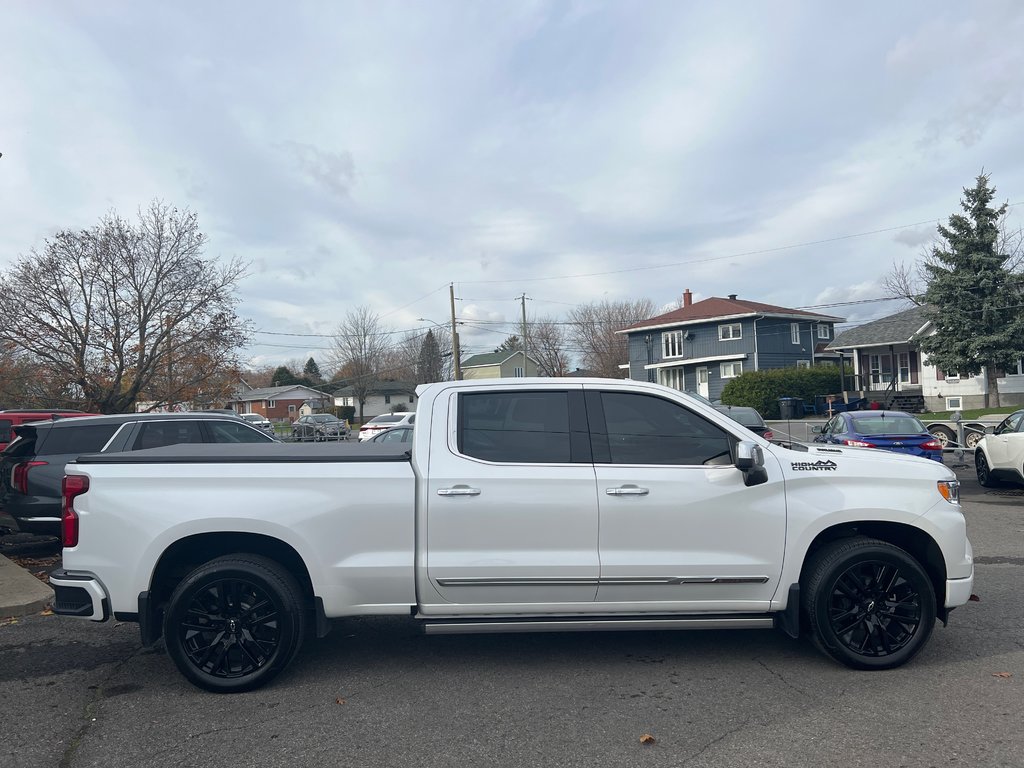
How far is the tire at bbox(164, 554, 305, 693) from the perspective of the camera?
4930mm

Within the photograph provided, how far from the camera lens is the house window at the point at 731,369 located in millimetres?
49869

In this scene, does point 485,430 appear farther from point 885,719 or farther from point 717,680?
point 885,719

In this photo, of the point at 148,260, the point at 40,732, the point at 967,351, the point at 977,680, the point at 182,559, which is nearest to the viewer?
the point at 40,732

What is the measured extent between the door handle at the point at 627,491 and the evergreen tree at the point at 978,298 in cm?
3306

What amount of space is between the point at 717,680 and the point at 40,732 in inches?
156

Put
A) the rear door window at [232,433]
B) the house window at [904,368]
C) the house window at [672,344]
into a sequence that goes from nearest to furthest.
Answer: the rear door window at [232,433]
the house window at [904,368]
the house window at [672,344]

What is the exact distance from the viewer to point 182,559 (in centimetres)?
525

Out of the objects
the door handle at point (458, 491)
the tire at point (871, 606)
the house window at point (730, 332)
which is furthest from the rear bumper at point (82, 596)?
the house window at point (730, 332)

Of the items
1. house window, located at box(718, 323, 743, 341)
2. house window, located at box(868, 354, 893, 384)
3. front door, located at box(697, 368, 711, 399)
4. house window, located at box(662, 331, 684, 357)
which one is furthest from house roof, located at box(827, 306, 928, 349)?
house window, located at box(662, 331, 684, 357)

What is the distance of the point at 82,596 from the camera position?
196 inches

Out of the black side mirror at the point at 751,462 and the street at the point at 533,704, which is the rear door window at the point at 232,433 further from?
the black side mirror at the point at 751,462

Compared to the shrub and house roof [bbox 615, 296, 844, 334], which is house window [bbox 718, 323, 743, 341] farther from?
the shrub

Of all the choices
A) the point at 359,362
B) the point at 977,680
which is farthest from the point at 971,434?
the point at 359,362

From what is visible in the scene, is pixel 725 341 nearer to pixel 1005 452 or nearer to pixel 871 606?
pixel 1005 452
